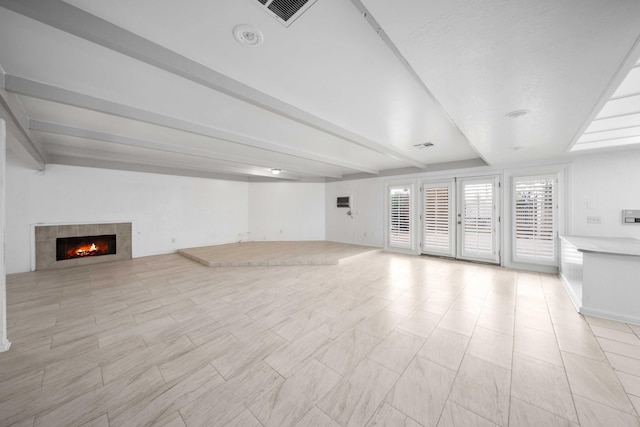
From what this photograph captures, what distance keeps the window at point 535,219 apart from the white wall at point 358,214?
3210 mm

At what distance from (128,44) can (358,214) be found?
263 inches

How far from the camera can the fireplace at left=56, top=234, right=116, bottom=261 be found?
503 centimetres

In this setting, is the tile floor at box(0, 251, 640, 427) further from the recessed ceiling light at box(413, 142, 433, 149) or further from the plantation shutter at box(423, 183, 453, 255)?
the recessed ceiling light at box(413, 142, 433, 149)

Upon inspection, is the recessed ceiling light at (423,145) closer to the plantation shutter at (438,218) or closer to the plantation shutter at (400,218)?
the plantation shutter at (438,218)

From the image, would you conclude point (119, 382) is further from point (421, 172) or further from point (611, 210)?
point (611, 210)

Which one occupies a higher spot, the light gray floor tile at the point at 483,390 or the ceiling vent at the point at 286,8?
the ceiling vent at the point at 286,8

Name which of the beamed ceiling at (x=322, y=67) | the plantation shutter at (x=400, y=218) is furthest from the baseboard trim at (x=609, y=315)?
the plantation shutter at (x=400, y=218)

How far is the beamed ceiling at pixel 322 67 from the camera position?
50.8 inches

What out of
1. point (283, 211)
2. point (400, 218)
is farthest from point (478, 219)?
point (283, 211)

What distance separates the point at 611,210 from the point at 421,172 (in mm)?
3444

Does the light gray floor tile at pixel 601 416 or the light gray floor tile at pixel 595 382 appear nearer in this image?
the light gray floor tile at pixel 601 416

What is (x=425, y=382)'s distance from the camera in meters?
1.64

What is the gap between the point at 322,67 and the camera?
188 cm

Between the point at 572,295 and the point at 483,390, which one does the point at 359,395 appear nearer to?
the point at 483,390
